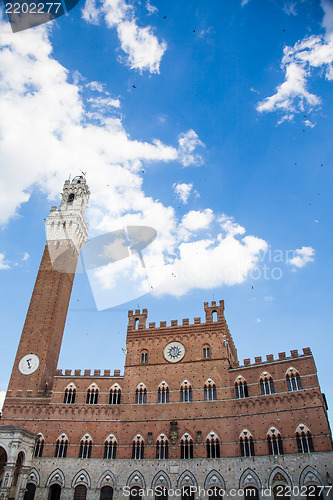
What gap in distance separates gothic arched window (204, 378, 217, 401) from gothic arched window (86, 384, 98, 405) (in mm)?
12112

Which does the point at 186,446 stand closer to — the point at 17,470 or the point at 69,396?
the point at 69,396

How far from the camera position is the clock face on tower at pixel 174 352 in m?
40.2

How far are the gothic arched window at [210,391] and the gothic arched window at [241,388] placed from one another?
231 centimetres

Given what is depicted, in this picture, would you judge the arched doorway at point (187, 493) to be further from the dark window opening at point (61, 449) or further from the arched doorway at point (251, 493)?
the dark window opening at point (61, 449)

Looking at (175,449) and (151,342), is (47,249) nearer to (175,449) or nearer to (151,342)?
(151,342)

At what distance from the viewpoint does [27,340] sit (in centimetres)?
4284

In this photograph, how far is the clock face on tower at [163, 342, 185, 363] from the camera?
40156mm

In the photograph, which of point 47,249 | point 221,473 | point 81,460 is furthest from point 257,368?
point 47,249

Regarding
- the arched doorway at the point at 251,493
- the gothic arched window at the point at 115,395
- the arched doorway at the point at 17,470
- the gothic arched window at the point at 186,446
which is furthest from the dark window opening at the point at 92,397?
the arched doorway at the point at 251,493

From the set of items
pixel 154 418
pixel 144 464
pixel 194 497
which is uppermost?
pixel 154 418

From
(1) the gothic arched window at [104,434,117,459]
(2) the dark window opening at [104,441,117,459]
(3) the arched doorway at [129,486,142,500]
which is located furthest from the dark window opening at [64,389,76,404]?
(3) the arched doorway at [129,486,142,500]

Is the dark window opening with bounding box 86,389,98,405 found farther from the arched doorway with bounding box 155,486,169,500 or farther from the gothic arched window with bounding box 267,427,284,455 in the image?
the gothic arched window with bounding box 267,427,284,455

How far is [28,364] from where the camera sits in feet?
136

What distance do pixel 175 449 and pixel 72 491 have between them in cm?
1051
